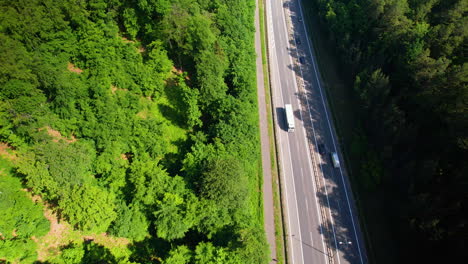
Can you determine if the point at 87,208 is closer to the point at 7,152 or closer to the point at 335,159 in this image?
the point at 7,152

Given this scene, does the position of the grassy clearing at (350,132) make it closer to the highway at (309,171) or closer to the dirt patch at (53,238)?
the highway at (309,171)

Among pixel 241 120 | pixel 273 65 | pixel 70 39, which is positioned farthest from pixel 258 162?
pixel 70 39

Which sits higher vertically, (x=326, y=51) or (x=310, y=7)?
(x=310, y=7)

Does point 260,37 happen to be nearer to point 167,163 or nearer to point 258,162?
point 258,162

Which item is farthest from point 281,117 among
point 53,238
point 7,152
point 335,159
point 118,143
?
point 7,152

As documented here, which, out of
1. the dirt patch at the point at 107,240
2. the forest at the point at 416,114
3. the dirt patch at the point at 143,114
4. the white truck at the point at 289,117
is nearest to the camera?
the forest at the point at 416,114

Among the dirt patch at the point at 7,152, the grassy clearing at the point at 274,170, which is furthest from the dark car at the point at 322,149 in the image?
the dirt patch at the point at 7,152
